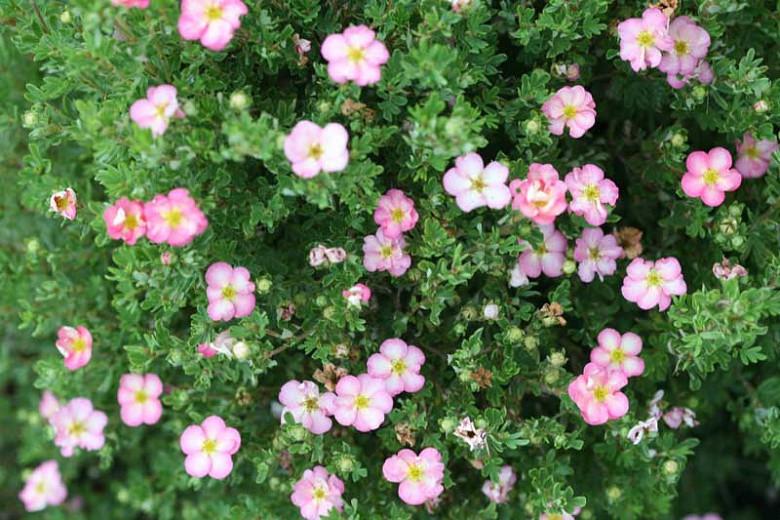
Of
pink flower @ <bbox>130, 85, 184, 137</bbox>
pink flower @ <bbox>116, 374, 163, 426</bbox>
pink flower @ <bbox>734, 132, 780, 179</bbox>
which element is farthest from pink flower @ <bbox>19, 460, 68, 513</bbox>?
pink flower @ <bbox>734, 132, 780, 179</bbox>

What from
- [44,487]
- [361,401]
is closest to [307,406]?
[361,401]

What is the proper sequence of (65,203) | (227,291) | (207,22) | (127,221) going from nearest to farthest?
(207,22), (127,221), (227,291), (65,203)

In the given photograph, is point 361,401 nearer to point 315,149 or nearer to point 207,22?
point 315,149

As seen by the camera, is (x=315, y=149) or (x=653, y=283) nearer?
(x=315, y=149)

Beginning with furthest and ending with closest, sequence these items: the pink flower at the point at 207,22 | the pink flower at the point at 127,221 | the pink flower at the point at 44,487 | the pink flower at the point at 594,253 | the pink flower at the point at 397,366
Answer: the pink flower at the point at 44,487
the pink flower at the point at 594,253
the pink flower at the point at 397,366
the pink flower at the point at 127,221
the pink flower at the point at 207,22

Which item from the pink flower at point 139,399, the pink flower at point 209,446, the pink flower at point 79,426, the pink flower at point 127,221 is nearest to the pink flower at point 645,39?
the pink flower at point 127,221

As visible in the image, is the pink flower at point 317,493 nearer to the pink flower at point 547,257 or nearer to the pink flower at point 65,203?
the pink flower at point 547,257
